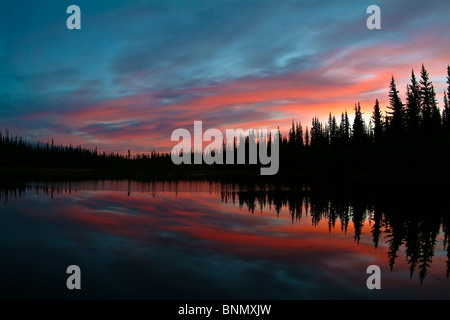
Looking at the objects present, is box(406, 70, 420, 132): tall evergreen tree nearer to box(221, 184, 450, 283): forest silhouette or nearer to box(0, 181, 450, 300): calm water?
box(221, 184, 450, 283): forest silhouette

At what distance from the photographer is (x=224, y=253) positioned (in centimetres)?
1578

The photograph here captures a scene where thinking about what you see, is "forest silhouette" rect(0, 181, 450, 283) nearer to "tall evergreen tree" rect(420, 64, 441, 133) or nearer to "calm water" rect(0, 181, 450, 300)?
"calm water" rect(0, 181, 450, 300)

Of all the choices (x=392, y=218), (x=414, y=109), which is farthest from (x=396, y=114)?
(x=392, y=218)

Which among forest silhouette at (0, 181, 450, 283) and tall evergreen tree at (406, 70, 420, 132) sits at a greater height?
tall evergreen tree at (406, 70, 420, 132)

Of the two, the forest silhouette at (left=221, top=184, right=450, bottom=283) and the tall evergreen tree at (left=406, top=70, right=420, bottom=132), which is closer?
the forest silhouette at (left=221, top=184, right=450, bottom=283)

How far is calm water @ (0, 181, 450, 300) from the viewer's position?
37.0ft

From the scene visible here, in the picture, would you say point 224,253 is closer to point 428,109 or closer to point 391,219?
point 391,219

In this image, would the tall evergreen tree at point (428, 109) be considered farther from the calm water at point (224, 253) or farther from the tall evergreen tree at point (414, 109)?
the calm water at point (224, 253)

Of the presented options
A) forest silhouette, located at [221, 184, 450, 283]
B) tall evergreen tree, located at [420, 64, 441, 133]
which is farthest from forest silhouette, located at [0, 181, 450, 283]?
tall evergreen tree, located at [420, 64, 441, 133]

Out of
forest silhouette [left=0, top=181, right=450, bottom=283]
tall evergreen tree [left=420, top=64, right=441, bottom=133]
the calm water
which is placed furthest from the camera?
tall evergreen tree [left=420, top=64, right=441, bottom=133]

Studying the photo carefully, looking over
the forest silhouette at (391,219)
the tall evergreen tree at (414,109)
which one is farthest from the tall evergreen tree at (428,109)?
the forest silhouette at (391,219)

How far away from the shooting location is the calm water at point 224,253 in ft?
37.0

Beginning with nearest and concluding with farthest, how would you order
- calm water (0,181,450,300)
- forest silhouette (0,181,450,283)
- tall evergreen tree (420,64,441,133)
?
calm water (0,181,450,300), forest silhouette (0,181,450,283), tall evergreen tree (420,64,441,133)
